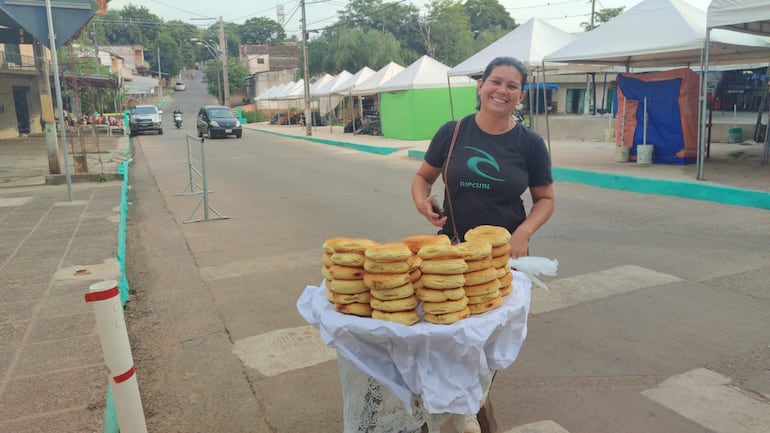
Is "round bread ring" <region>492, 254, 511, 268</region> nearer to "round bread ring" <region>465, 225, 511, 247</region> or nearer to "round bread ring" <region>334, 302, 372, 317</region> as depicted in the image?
"round bread ring" <region>465, 225, 511, 247</region>

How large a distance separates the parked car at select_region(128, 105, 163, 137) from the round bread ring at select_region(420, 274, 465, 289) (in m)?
32.4

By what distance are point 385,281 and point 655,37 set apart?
11.4 meters

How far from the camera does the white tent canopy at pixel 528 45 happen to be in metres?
13.9

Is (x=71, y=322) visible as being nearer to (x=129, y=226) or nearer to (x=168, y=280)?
(x=168, y=280)

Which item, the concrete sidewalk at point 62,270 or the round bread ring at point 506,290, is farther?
the concrete sidewalk at point 62,270

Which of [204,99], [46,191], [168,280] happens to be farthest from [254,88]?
[168,280]

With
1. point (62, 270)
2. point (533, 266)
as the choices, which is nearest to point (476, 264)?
point (533, 266)

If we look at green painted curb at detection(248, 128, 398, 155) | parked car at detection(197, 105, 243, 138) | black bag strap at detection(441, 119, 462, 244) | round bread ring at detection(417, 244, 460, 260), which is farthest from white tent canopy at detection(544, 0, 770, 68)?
parked car at detection(197, 105, 243, 138)

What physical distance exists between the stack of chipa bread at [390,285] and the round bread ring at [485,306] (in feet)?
0.71

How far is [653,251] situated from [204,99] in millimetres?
81468

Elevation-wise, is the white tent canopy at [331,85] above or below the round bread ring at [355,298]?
above

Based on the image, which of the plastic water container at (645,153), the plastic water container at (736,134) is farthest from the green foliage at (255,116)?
the plastic water container at (645,153)

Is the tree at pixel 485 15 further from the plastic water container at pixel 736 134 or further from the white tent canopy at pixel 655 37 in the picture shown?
the white tent canopy at pixel 655 37

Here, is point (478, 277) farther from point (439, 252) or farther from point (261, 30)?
point (261, 30)
